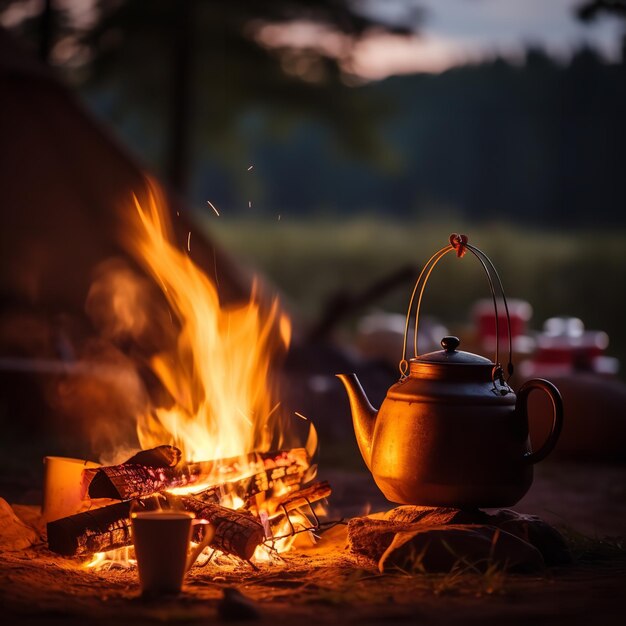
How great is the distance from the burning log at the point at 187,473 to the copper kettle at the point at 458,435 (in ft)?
1.45

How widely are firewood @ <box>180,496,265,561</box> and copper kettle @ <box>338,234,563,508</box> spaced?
0.44 metres

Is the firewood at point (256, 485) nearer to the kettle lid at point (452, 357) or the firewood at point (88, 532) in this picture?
the firewood at point (88, 532)

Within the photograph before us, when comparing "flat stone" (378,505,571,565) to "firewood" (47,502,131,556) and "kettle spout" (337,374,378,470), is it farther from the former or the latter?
"firewood" (47,502,131,556)

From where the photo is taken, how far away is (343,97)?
10.9m

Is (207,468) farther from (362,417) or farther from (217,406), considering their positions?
(362,417)

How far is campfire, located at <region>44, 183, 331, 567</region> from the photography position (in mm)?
3209

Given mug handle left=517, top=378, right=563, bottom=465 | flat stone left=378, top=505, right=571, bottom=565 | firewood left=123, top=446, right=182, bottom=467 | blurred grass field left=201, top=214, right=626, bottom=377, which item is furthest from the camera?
blurred grass field left=201, top=214, right=626, bottom=377

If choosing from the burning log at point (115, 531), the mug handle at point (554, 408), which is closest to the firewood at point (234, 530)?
the burning log at point (115, 531)

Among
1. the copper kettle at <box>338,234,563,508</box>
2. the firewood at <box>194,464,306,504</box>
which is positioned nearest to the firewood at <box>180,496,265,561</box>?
the firewood at <box>194,464,306,504</box>

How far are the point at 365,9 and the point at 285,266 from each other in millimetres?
6565

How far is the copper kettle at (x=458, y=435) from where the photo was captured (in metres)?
3.17

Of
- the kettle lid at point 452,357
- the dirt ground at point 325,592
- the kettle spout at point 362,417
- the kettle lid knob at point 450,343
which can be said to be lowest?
the dirt ground at point 325,592

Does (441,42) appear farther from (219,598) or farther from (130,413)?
(219,598)

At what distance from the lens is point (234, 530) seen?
315cm
